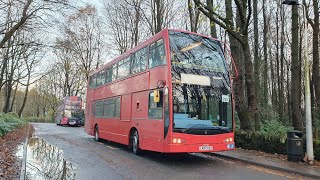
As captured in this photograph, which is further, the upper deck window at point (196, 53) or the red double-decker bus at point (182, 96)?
the upper deck window at point (196, 53)

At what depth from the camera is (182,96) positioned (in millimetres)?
9859

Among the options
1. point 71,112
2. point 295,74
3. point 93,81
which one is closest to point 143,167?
point 295,74

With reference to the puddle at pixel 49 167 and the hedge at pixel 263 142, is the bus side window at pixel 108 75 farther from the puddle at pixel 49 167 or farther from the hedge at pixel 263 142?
the hedge at pixel 263 142

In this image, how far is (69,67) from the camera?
167ft

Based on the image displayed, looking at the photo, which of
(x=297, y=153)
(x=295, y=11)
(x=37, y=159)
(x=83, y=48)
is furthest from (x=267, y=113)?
(x=83, y=48)

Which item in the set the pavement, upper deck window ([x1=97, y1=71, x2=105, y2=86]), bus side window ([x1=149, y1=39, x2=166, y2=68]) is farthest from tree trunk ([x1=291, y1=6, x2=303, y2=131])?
upper deck window ([x1=97, y1=71, x2=105, y2=86])

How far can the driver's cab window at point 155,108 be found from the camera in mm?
Answer: 10098

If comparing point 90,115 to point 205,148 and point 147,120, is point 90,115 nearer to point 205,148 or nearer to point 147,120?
point 147,120

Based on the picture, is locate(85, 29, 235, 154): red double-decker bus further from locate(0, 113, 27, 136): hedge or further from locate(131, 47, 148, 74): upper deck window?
locate(0, 113, 27, 136): hedge

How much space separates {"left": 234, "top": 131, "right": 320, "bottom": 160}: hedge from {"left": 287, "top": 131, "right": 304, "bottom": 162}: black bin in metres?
0.48

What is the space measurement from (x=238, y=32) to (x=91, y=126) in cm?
1084

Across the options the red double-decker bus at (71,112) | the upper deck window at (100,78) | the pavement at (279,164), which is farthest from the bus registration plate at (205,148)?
the red double-decker bus at (71,112)

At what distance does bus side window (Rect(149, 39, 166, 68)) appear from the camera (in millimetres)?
10509

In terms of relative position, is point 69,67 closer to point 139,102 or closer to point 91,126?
point 91,126
